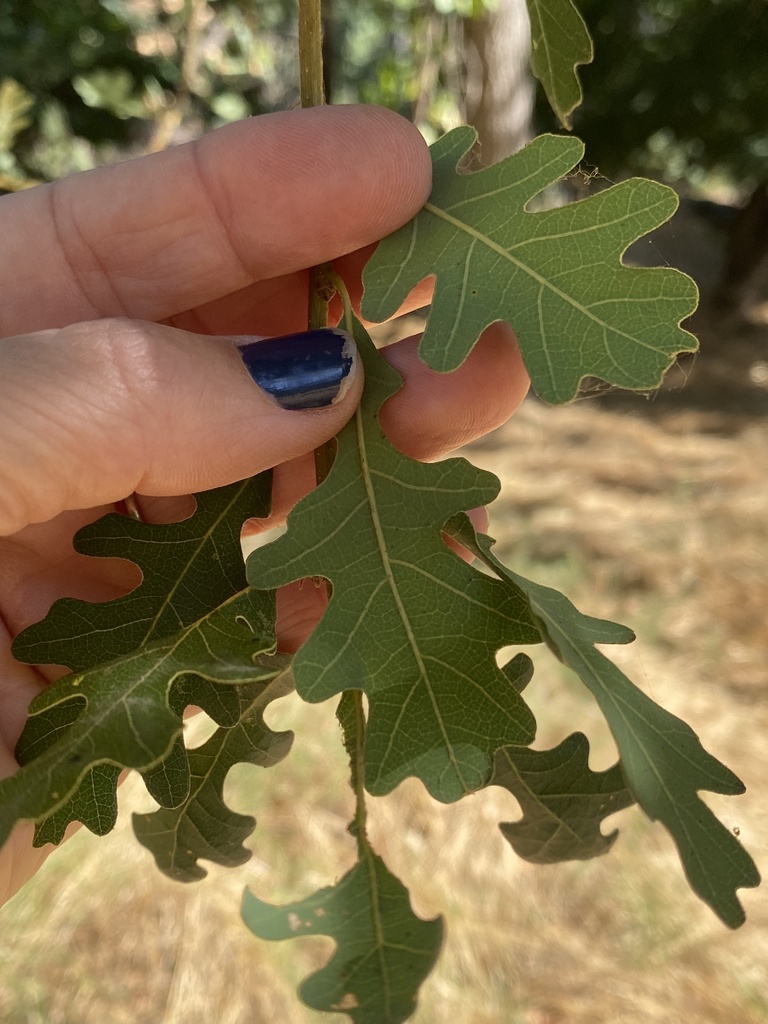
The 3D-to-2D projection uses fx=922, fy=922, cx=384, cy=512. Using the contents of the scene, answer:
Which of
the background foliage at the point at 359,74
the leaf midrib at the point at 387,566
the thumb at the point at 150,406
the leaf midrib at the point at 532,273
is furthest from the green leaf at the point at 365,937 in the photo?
the background foliage at the point at 359,74

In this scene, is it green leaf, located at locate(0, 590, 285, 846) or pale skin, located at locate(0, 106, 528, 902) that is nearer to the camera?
green leaf, located at locate(0, 590, 285, 846)

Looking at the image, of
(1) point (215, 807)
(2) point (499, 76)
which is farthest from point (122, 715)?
(2) point (499, 76)

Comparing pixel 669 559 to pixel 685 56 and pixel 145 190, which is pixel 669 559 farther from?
pixel 685 56

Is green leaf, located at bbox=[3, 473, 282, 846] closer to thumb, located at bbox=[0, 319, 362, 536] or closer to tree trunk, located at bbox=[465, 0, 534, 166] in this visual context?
thumb, located at bbox=[0, 319, 362, 536]

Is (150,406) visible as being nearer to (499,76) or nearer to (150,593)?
(150,593)

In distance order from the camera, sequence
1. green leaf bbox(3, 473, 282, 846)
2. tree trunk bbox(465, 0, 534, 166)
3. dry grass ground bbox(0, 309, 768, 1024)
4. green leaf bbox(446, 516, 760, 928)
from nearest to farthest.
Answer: green leaf bbox(446, 516, 760, 928) → green leaf bbox(3, 473, 282, 846) → dry grass ground bbox(0, 309, 768, 1024) → tree trunk bbox(465, 0, 534, 166)

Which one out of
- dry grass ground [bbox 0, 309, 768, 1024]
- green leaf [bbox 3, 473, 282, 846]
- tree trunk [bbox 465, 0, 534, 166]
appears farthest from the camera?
tree trunk [bbox 465, 0, 534, 166]

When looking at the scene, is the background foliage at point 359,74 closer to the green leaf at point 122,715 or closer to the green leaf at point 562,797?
the green leaf at point 122,715

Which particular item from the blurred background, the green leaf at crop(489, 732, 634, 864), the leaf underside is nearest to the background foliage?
the blurred background
